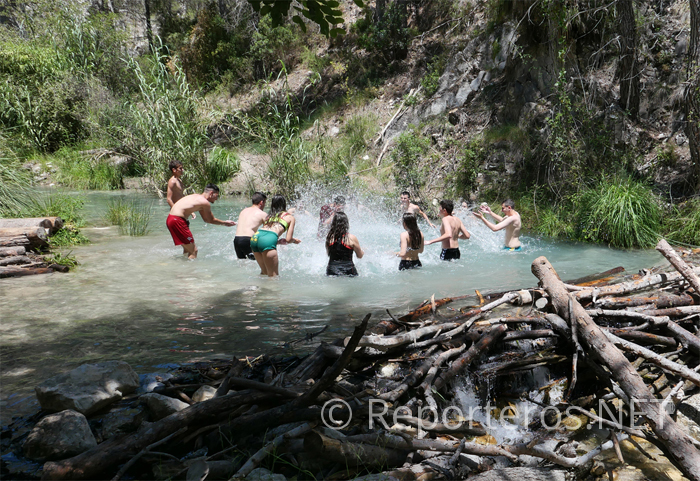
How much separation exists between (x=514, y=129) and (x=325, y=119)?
10.5 m

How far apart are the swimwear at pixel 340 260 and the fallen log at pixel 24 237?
4.84 metres

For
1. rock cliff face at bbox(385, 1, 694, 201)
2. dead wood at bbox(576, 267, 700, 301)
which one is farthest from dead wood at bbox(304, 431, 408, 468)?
rock cliff face at bbox(385, 1, 694, 201)

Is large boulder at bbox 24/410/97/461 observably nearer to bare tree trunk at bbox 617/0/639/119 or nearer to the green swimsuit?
the green swimsuit

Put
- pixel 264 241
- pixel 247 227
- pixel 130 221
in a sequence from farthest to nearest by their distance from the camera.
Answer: pixel 130 221
pixel 247 227
pixel 264 241

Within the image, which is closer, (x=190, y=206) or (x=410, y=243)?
(x=410, y=243)

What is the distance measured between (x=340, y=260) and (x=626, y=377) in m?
5.22

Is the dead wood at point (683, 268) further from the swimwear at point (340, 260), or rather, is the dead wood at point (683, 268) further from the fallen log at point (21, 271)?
the fallen log at point (21, 271)

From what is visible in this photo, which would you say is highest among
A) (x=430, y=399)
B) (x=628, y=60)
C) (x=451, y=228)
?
(x=628, y=60)

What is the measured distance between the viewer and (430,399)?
289cm

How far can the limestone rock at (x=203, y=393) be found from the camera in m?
3.03

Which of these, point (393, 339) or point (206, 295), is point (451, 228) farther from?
point (393, 339)

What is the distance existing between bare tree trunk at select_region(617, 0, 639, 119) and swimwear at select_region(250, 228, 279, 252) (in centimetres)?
922

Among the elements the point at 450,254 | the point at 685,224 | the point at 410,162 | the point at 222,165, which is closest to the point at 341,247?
the point at 450,254

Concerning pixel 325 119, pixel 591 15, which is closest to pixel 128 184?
pixel 325 119
